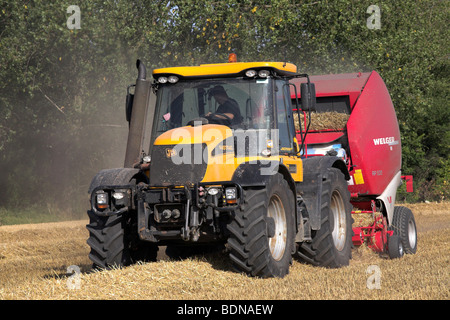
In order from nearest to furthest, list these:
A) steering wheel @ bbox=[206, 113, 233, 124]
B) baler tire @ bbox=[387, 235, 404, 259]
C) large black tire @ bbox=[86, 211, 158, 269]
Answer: large black tire @ bbox=[86, 211, 158, 269]
steering wheel @ bbox=[206, 113, 233, 124]
baler tire @ bbox=[387, 235, 404, 259]

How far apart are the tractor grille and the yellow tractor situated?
0.01m

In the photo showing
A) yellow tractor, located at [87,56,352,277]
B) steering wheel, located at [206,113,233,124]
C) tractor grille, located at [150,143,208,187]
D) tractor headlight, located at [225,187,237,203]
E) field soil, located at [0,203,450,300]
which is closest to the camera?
field soil, located at [0,203,450,300]

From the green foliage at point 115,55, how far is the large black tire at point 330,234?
11261 millimetres

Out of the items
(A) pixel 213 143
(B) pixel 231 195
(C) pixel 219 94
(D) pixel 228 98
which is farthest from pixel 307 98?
(B) pixel 231 195

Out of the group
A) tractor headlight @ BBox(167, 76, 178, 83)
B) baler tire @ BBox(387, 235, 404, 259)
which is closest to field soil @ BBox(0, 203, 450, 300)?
baler tire @ BBox(387, 235, 404, 259)

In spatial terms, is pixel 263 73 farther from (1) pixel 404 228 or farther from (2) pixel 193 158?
(1) pixel 404 228

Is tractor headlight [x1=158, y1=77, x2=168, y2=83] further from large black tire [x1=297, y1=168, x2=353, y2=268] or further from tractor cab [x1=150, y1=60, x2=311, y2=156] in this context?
large black tire [x1=297, y1=168, x2=353, y2=268]

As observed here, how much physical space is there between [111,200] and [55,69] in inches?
506

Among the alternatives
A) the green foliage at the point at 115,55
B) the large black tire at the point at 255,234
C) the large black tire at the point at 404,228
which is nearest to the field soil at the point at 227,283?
the large black tire at the point at 255,234

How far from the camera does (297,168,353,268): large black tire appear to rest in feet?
29.6

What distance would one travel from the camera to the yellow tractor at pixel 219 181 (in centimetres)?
741

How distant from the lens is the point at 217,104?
8297mm

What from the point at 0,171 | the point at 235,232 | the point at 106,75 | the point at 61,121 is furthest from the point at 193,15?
the point at 235,232
